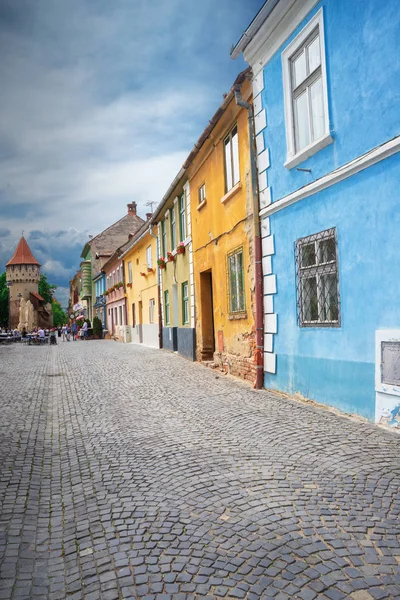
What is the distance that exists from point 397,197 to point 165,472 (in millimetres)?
4123

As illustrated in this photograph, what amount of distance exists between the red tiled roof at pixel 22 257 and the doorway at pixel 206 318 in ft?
290

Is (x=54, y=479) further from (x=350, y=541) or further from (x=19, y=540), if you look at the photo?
(x=350, y=541)

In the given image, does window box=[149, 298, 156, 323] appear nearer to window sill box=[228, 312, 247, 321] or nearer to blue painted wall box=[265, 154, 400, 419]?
window sill box=[228, 312, 247, 321]

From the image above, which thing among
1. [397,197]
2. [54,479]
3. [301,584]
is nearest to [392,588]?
[301,584]

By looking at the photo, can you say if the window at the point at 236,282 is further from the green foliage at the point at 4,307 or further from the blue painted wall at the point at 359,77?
the green foliage at the point at 4,307

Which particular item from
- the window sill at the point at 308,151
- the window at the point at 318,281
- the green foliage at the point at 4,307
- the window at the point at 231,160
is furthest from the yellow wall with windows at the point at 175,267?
the green foliage at the point at 4,307

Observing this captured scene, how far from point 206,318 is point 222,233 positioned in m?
3.52

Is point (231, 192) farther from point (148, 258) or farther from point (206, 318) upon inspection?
point (148, 258)

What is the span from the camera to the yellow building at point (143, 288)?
23.9 m

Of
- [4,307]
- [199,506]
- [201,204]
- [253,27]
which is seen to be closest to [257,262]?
[253,27]

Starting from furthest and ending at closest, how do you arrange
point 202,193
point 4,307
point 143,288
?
point 4,307, point 143,288, point 202,193

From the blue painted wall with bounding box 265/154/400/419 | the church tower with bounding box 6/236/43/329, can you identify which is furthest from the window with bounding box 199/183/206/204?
the church tower with bounding box 6/236/43/329

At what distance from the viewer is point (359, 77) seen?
6.50m

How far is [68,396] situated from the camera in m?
9.66
